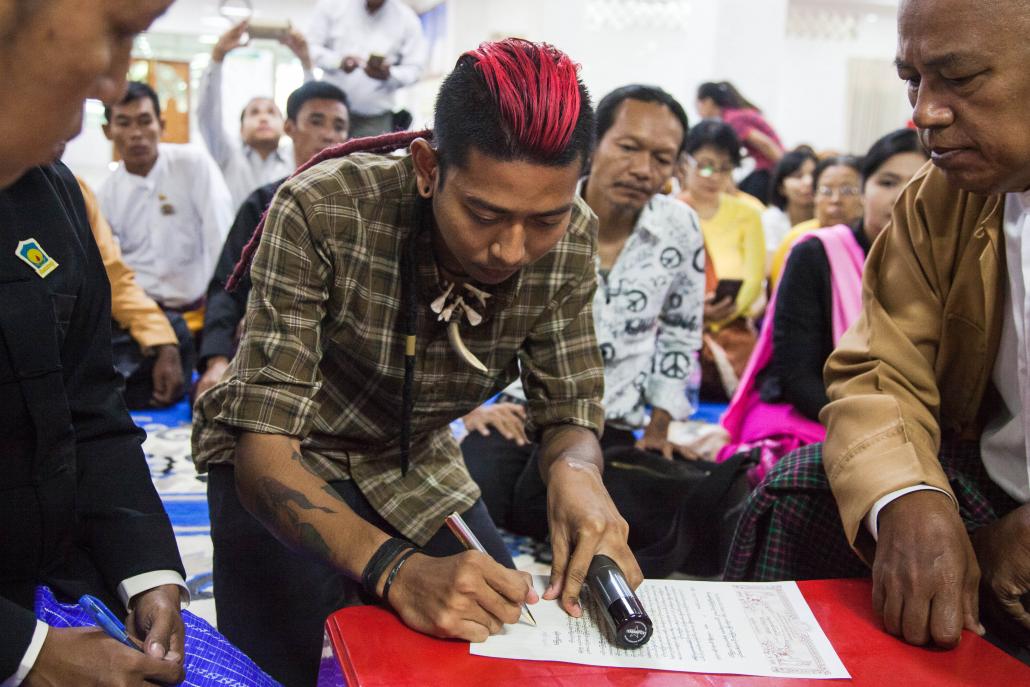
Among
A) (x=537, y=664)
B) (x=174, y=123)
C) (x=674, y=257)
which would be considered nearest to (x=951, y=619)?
(x=537, y=664)

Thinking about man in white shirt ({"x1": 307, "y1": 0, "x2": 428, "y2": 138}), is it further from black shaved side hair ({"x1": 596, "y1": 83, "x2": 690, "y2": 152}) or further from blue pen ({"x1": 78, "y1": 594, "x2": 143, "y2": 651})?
blue pen ({"x1": 78, "y1": 594, "x2": 143, "y2": 651})

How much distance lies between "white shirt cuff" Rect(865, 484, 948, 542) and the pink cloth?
116 cm

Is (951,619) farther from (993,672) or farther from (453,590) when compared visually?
(453,590)

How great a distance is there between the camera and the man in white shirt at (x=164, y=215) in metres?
4.28

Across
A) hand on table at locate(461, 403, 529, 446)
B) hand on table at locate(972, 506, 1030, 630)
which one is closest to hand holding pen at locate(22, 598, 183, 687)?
hand on table at locate(972, 506, 1030, 630)

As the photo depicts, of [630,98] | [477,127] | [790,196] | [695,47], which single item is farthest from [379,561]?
[695,47]

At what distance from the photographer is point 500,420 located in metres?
2.68

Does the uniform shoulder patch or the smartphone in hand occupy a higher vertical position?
the uniform shoulder patch

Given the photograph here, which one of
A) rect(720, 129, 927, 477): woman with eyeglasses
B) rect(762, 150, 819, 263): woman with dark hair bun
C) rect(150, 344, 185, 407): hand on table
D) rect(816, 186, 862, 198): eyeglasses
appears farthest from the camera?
rect(762, 150, 819, 263): woman with dark hair bun

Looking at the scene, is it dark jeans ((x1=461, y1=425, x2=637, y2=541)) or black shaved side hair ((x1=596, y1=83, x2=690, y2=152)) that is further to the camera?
black shaved side hair ((x1=596, y1=83, x2=690, y2=152))

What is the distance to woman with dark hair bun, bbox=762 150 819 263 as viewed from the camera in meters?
5.57

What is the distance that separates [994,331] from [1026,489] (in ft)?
0.81

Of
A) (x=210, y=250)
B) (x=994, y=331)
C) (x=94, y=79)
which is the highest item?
(x=94, y=79)

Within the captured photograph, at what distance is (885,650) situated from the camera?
112cm
